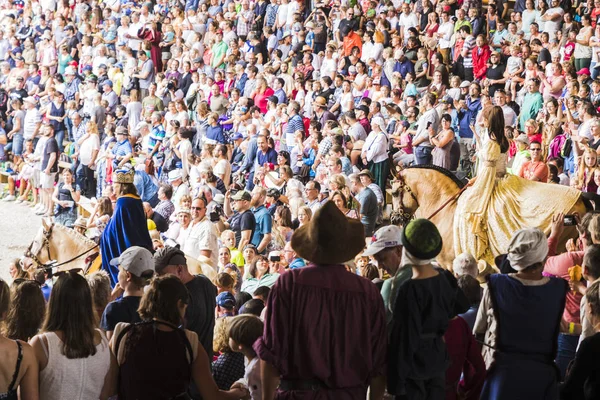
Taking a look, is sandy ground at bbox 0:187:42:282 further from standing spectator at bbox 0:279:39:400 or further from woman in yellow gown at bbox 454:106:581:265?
standing spectator at bbox 0:279:39:400

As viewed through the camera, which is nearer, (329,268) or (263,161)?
(329,268)

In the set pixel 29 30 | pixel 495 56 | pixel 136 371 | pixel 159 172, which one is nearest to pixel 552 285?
pixel 136 371

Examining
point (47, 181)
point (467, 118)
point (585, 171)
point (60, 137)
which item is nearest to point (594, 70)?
point (467, 118)

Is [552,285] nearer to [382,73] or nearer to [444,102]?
[444,102]

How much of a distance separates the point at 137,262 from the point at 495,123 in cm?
532

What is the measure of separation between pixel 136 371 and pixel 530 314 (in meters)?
2.01

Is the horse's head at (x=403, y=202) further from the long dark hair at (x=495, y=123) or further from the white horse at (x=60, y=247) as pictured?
the white horse at (x=60, y=247)

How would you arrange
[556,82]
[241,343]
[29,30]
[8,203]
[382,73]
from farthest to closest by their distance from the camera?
[29,30], [8,203], [382,73], [556,82], [241,343]

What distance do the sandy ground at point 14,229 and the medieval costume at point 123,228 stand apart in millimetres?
6348

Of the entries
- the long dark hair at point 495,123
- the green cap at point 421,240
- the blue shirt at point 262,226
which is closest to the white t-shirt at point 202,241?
the blue shirt at point 262,226

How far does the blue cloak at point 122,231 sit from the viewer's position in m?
9.20

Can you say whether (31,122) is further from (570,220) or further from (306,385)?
(306,385)

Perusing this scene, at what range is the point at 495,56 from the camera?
17031 millimetres

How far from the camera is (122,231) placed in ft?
30.2
